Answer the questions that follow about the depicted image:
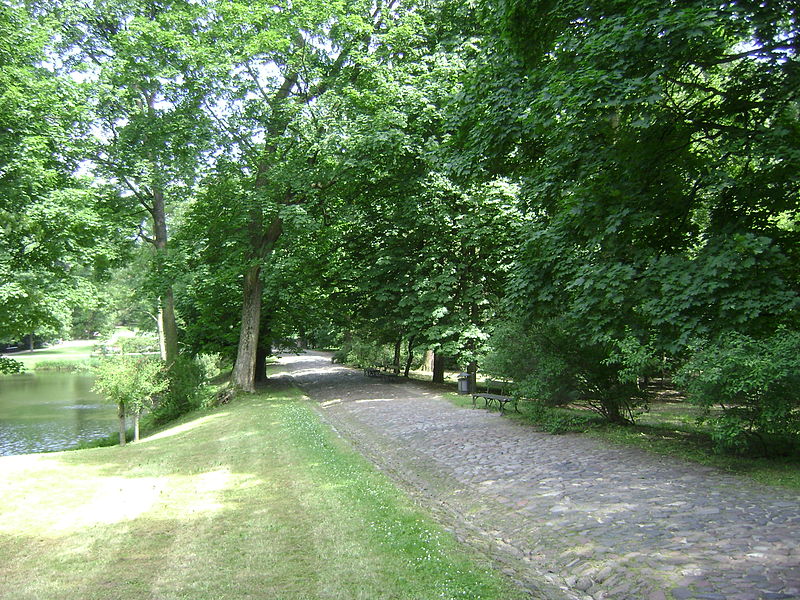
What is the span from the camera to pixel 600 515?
6.27 meters

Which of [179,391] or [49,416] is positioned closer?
[179,391]

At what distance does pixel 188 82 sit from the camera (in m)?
17.1

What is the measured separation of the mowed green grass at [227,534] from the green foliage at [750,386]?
13.6 feet

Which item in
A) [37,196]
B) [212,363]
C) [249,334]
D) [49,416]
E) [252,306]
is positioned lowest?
[49,416]

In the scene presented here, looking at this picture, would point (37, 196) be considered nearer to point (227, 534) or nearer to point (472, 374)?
point (227, 534)

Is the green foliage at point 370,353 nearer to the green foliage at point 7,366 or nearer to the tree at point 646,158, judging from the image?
the green foliage at point 7,366

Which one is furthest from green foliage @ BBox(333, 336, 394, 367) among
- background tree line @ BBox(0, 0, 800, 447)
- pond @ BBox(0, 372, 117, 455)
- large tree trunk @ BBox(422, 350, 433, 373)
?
pond @ BBox(0, 372, 117, 455)

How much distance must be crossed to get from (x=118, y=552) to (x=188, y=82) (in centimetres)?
1535

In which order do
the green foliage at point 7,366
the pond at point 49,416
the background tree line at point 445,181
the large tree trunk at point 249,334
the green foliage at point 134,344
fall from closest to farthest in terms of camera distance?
the background tree line at point 445,181 < the green foliage at point 7,366 < the large tree trunk at point 249,334 < the green foliage at point 134,344 < the pond at point 49,416

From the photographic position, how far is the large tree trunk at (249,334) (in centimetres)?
1978

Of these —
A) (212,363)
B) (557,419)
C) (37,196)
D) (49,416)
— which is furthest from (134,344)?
(557,419)

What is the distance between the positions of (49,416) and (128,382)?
14.3 metres

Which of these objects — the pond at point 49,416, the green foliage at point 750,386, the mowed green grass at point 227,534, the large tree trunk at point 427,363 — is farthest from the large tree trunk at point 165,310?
the green foliage at point 750,386

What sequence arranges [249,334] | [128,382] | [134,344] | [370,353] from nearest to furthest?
[128,382] → [249,334] → [134,344] → [370,353]
